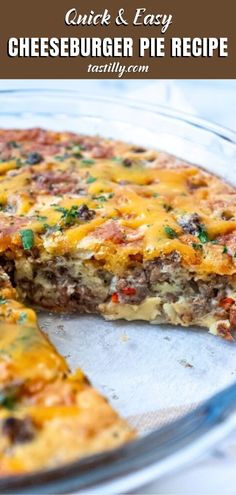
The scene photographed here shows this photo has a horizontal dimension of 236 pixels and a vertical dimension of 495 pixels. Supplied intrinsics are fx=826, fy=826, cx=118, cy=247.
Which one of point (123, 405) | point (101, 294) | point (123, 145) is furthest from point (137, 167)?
point (123, 405)

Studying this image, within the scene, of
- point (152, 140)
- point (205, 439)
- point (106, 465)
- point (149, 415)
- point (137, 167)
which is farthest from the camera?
point (152, 140)

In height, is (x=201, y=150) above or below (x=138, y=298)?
above

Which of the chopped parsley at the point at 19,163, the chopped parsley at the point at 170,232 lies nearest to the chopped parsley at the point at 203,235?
the chopped parsley at the point at 170,232

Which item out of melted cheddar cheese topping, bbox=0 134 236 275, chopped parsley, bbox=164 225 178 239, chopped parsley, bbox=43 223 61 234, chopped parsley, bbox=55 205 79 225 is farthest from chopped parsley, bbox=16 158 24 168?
chopped parsley, bbox=164 225 178 239

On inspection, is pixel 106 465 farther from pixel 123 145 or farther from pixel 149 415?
pixel 123 145

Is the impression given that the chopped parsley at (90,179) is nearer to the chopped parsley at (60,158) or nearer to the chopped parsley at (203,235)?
the chopped parsley at (60,158)

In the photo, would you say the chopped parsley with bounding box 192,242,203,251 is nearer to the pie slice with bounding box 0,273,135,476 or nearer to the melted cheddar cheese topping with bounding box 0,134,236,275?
the melted cheddar cheese topping with bounding box 0,134,236,275
